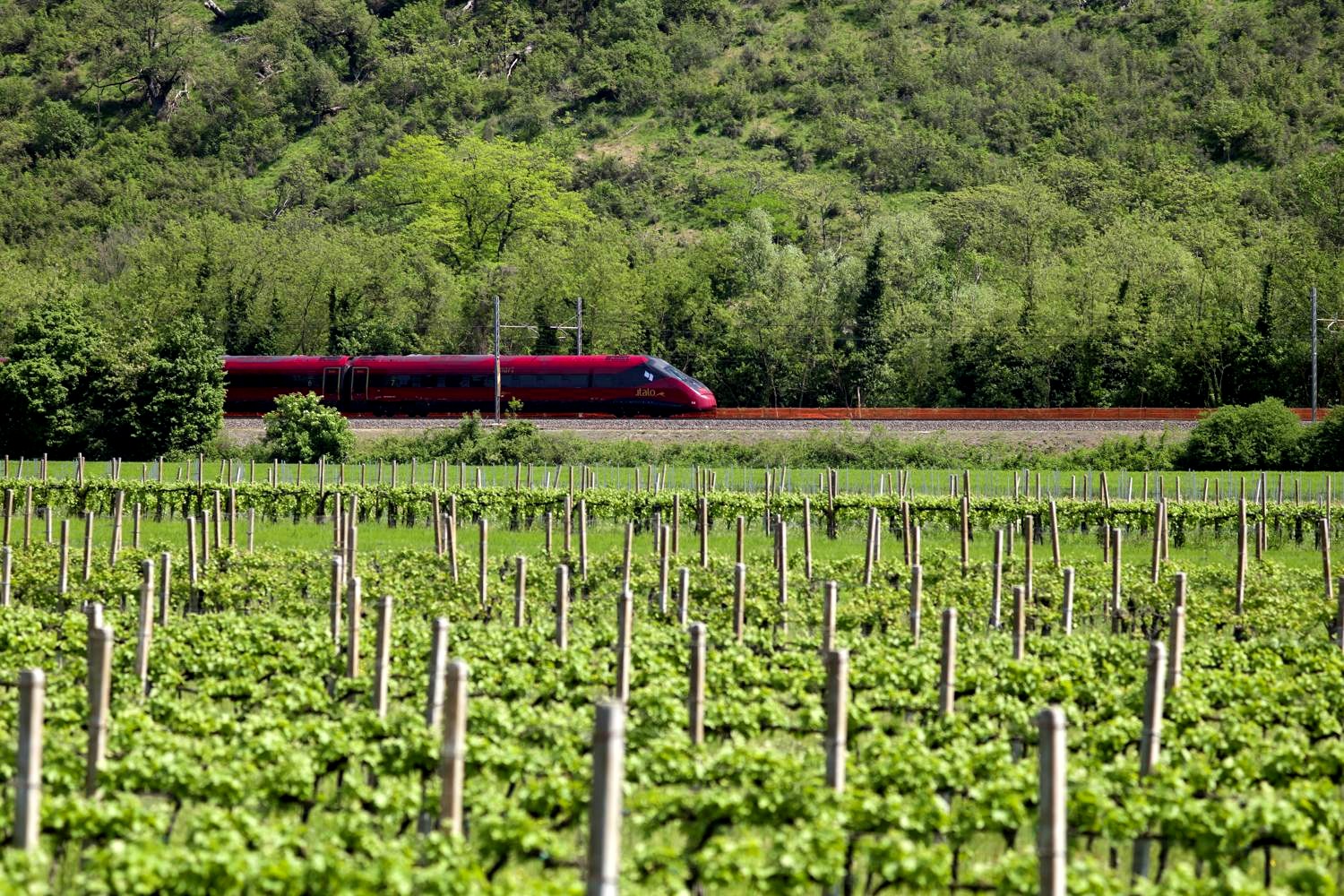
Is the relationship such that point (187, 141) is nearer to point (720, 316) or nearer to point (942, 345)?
point (720, 316)

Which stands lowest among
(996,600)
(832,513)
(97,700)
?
(996,600)

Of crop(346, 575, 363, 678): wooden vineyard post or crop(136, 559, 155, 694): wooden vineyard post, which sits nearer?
crop(136, 559, 155, 694): wooden vineyard post

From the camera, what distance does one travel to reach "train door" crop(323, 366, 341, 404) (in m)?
61.3

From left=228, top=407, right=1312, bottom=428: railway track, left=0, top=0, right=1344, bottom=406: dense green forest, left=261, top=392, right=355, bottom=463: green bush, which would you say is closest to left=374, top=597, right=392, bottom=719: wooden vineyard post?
left=261, top=392, right=355, bottom=463: green bush

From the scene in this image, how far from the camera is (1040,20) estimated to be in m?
128

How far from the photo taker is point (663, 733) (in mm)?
13062

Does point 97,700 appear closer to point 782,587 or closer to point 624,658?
point 624,658

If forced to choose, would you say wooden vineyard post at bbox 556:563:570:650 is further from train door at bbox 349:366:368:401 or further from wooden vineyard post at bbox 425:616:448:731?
train door at bbox 349:366:368:401

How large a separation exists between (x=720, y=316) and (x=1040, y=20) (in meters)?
61.9

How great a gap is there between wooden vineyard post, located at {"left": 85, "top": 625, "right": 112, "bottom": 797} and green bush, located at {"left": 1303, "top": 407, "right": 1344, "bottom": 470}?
4381 cm

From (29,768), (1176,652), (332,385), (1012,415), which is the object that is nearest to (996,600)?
(1176,652)

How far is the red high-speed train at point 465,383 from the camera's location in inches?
2320

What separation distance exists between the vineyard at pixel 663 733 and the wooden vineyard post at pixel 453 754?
3cm

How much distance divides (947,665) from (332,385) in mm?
49676
